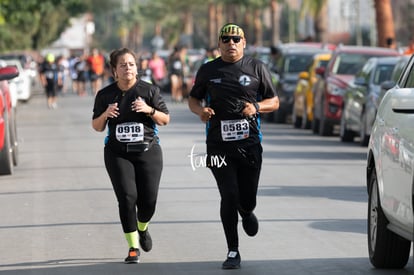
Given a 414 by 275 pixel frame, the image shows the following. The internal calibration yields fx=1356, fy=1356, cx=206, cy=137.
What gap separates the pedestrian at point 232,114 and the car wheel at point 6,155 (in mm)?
7652

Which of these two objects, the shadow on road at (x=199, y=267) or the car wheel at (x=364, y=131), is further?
the car wheel at (x=364, y=131)

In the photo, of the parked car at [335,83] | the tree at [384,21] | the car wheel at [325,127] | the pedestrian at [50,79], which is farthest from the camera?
the pedestrian at [50,79]

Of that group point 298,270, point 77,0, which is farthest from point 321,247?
point 77,0

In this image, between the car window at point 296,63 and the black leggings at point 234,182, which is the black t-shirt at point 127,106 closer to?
the black leggings at point 234,182

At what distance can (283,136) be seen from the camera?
25922 mm

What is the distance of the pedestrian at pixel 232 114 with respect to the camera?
9891 mm

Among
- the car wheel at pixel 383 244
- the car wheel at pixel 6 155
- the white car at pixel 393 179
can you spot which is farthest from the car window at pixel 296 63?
the car wheel at pixel 383 244

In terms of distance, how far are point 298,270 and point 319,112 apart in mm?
16795

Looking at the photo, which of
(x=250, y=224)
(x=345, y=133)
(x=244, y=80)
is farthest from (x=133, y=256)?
(x=345, y=133)

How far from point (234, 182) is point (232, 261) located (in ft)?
2.02

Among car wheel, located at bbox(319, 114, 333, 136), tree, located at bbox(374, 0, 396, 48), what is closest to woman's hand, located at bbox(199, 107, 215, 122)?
car wheel, located at bbox(319, 114, 333, 136)

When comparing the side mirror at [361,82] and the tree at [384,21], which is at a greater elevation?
the side mirror at [361,82]

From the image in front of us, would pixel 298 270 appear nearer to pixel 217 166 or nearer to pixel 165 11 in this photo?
pixel 217 166

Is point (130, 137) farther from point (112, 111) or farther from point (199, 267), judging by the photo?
point (199, 267)
